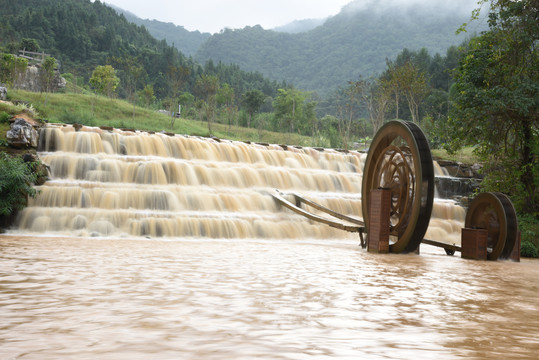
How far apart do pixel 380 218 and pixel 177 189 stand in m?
6.81

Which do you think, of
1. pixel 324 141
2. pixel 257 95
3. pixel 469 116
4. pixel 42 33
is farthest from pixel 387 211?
pixel 42 33

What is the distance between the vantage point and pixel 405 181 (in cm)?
1078

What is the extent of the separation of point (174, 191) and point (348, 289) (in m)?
10.3

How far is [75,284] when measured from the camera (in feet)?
15.5

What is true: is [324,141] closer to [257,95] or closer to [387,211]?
[257,95]

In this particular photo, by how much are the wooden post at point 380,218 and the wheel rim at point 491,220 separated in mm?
2415

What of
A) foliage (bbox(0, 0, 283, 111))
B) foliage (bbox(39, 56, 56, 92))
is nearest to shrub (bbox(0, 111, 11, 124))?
foliage (bbox(39, 56, 56, 92))

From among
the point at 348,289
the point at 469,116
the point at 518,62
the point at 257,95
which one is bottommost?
the point at 348,289

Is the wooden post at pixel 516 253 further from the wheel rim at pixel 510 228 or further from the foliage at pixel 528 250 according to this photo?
the foliage at pixel 528 250

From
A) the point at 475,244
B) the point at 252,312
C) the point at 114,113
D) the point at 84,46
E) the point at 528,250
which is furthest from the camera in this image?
the point at 84,46

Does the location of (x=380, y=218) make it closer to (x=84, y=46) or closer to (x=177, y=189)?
(x=177, y=189)

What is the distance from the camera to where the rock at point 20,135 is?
15.0 metres

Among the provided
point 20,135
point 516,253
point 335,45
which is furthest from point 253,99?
point 335,45

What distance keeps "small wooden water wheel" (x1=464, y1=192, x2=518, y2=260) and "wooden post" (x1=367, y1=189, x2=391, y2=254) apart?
2415 millimetres
